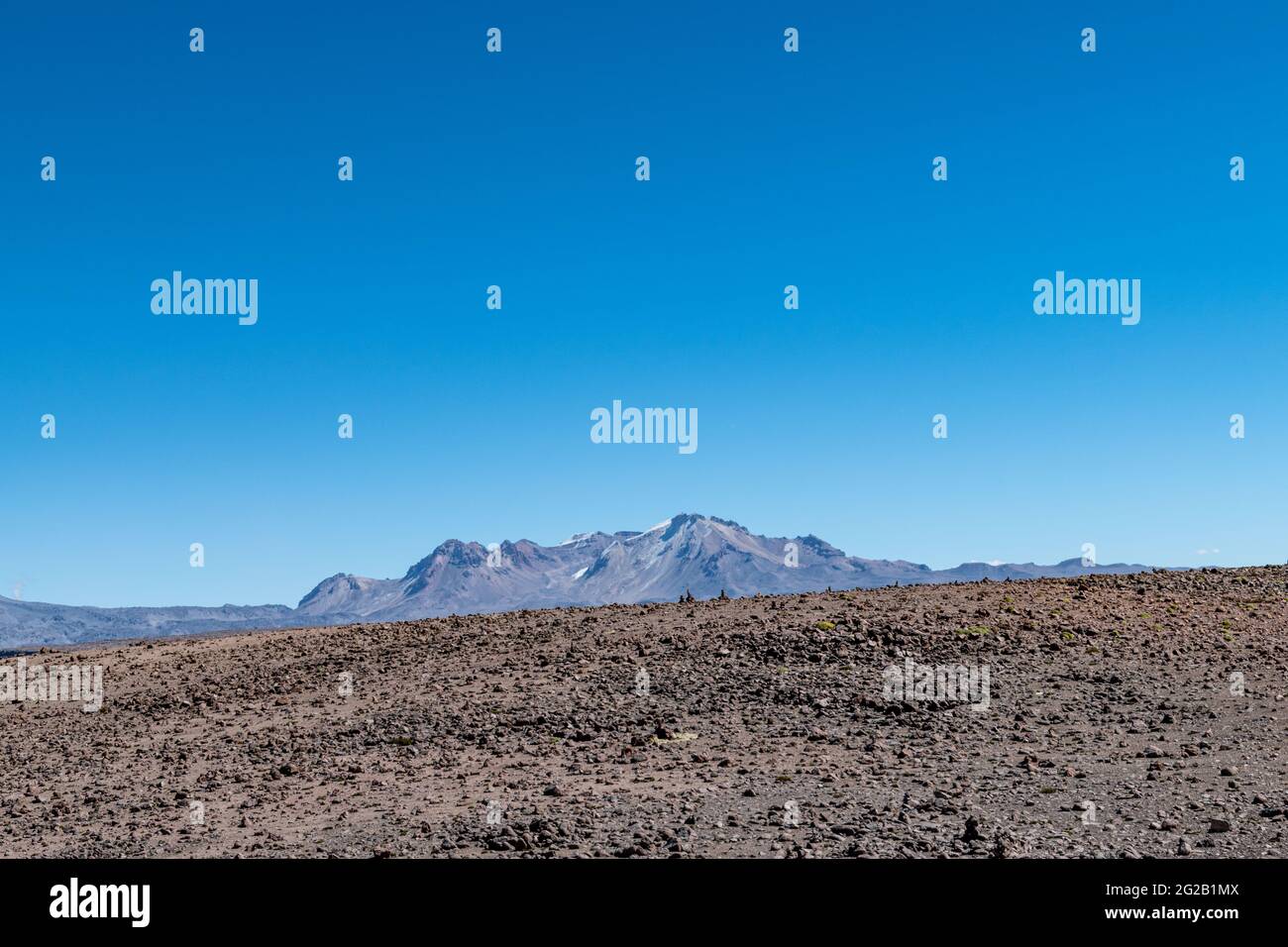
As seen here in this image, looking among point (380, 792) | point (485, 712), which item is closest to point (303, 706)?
point (485, 712)

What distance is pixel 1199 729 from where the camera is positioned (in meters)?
19.8

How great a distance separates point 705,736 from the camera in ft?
65.3

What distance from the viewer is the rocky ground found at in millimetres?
13820

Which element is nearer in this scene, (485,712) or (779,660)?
(485,712)

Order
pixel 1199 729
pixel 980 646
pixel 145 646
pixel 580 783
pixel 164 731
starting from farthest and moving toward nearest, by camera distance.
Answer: pixel 145 646 < pixel 980 646 < pixel 164 731 < pixel 1199 729 < pixel 580 783

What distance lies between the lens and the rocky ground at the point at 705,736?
45.3 ft

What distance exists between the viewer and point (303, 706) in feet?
80.5

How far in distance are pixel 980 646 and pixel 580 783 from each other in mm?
12297
